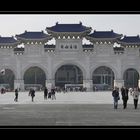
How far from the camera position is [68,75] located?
69.6 m

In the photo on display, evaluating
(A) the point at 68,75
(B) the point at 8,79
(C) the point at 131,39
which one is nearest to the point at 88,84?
(A) the point at 68,75

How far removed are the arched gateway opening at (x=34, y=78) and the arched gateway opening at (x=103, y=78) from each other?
8.63 metres

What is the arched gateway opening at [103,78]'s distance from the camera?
69.2 metres

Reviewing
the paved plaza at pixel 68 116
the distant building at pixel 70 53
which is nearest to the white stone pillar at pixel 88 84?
the distant building at pixel 70 53

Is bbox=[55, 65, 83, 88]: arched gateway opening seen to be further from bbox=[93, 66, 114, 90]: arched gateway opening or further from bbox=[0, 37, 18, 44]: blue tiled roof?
bbox=[0, 37, 18, 44]: blue tiled roof

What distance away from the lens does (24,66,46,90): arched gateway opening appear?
226ft

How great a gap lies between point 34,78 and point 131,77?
1603 cm

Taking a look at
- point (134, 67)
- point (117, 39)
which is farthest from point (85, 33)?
point (134, 67)

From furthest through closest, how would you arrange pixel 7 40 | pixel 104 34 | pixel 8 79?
1. pixel 8 79
2. pixel 7 40
3. pixel 104 34

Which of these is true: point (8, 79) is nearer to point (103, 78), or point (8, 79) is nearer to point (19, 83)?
point (19, 83)
